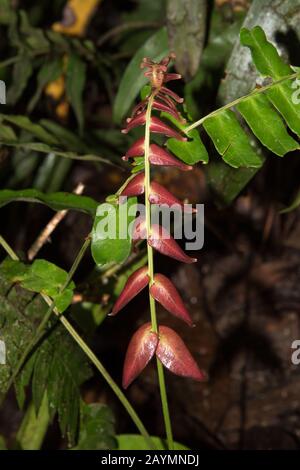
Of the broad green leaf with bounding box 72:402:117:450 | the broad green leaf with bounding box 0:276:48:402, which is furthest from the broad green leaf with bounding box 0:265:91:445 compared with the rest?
the broad green leaf with bounding box 72:402:117:450

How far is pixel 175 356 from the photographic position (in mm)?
618

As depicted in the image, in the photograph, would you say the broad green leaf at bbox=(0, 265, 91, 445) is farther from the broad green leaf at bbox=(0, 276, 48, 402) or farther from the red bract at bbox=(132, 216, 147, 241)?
the red bract at bbox=(132, 216, 147, 241)

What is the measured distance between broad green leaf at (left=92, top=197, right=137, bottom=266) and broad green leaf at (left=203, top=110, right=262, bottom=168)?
0.34 ft

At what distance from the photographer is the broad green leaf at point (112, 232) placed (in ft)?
2.04

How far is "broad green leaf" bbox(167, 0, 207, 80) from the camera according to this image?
1.00m

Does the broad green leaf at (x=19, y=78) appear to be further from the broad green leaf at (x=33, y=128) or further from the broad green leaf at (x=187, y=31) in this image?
the broad green leaf at (x=187, y=31)

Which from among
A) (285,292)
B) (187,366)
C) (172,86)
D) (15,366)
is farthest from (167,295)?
(285,292)

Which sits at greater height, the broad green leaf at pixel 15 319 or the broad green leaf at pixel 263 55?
the broad green leaf at pixel 263 55

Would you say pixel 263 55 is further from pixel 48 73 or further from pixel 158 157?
pixel 48 73

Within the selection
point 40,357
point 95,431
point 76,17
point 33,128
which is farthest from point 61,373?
point 76,17

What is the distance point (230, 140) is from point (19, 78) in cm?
64

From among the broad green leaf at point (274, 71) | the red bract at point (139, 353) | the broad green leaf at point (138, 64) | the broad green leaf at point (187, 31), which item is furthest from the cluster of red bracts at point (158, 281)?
the broad green leaf at point (138, 64)

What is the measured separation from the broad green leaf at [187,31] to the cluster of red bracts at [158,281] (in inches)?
16.2
